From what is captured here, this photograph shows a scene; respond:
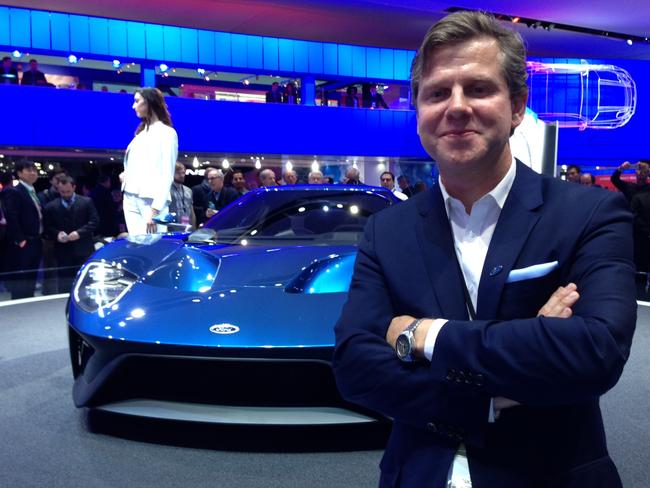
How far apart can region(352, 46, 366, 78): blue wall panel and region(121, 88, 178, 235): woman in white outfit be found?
12.9 m

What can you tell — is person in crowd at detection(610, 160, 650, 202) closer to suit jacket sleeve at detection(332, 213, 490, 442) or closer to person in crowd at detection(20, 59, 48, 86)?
suit jacket sleeve at detection(332, 213, 490, 442)

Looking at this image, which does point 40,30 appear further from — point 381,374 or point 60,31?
point 381,374

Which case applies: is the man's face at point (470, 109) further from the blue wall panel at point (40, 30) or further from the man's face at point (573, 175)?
the blue wall panel at point (40, 30)

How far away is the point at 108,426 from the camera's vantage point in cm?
285

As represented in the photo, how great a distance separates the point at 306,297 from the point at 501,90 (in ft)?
5.55

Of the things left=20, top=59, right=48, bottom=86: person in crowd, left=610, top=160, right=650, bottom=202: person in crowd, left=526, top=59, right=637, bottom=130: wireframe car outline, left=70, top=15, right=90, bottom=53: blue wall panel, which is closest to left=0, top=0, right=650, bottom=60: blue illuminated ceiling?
left=70, top=15, right=90, bottom=53: blue wall panel

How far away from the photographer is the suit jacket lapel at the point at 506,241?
1126 millimetres

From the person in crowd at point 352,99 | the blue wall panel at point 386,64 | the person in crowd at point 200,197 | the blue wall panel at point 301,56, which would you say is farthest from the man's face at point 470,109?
the blue wall panel at point 386,64

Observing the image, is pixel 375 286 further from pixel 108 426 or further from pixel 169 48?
pixel 169 48

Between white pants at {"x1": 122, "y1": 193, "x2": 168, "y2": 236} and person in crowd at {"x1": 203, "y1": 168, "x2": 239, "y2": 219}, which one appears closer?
white pants at {"x1": 122, "y1": 193, "x2": 168, "y2": 236}

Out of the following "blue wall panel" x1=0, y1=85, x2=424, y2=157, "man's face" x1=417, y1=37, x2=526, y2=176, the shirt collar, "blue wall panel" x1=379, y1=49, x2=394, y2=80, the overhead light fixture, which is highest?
the overhead light fixture

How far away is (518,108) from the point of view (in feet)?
4.09

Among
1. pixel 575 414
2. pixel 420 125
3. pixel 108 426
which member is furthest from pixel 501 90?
pixel 108 426

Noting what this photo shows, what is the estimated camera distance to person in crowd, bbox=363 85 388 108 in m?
16.6
